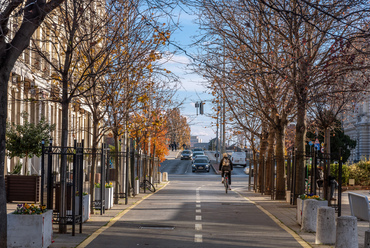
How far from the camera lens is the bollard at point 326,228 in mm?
12344

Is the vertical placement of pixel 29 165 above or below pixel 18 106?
below

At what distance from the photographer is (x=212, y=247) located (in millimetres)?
11906

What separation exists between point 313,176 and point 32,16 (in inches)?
439

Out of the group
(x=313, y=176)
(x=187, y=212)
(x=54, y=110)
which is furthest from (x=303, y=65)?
(x=54, y=110)

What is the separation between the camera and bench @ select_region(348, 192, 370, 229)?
17.1 metres

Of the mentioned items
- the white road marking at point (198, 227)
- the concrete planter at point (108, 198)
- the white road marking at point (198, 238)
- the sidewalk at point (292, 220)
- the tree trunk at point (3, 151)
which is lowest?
the sidewalk at point (292, 220)

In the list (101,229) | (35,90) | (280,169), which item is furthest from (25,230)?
(280,169)

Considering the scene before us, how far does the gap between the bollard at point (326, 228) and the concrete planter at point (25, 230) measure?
5.30 metres

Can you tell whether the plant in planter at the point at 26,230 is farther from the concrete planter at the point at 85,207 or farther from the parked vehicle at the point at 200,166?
the parked vehicle at the point at 200,166

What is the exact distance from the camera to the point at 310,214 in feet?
47.4

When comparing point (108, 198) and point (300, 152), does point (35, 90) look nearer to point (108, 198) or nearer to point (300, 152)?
point (108, 198)

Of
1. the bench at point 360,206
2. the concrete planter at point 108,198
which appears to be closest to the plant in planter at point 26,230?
the concrete planter at point 108,198

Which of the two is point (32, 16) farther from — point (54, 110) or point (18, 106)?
point (54, 110)

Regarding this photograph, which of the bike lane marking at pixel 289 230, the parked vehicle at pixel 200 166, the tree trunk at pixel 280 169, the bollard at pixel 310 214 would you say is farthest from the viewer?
the parked vehicle at pixel 200 166
